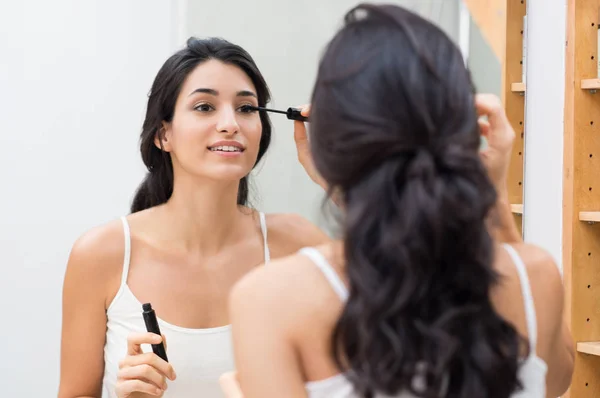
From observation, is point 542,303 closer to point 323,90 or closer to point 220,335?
point 323,90

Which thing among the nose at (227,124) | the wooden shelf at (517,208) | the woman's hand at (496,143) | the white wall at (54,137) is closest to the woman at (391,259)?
the woman's hand at (496,143)

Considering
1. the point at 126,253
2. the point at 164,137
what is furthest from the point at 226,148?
the point at 126,253

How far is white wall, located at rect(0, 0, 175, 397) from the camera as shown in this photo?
2227 millimetres

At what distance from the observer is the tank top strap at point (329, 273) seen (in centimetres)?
69

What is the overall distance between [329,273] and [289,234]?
2.91 ft

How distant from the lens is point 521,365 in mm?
728

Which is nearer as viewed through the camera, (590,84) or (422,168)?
(422,168)

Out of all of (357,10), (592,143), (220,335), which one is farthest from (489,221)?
(592,143)

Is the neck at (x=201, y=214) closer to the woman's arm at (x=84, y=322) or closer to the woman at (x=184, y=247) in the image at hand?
the woman at (x=184, y=247)

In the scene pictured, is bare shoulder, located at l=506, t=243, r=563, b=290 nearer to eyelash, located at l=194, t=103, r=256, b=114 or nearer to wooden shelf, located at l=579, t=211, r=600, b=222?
eyelash, located at l=194, t=103, r=256, b=114

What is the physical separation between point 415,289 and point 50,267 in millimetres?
1782

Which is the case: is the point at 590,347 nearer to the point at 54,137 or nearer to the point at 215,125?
the point at 215,125

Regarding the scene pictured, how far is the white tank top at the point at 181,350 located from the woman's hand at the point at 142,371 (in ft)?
0.60

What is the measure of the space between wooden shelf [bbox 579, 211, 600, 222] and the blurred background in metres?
0.70
